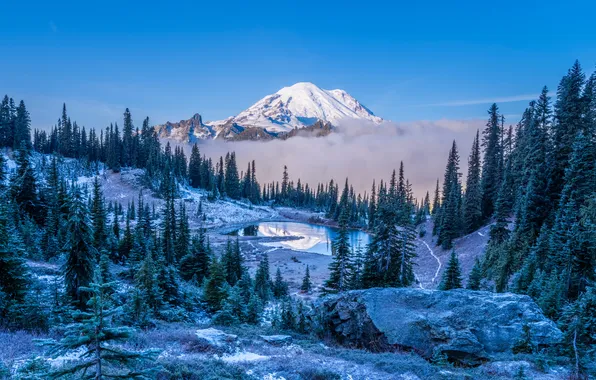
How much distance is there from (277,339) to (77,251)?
11953 millimetres

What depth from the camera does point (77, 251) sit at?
16.8 meters

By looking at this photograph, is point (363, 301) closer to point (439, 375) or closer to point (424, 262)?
point (439, 375)

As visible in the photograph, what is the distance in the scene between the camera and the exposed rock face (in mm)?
12547

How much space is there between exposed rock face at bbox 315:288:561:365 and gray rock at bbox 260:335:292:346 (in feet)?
10.3

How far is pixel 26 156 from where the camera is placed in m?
41.3

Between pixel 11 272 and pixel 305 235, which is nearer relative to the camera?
pixel 11 272

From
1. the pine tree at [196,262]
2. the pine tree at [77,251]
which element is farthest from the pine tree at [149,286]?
the pine tree at [196,262]

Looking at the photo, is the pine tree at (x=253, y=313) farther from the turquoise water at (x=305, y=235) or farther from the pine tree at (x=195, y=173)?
the pine tree at (x=195, y=173)

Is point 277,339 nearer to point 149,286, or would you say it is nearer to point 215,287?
point 149,286

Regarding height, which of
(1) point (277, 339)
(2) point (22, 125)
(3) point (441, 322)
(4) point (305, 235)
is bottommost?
(4) point (305, 235)

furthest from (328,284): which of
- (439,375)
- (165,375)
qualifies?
(165,375)

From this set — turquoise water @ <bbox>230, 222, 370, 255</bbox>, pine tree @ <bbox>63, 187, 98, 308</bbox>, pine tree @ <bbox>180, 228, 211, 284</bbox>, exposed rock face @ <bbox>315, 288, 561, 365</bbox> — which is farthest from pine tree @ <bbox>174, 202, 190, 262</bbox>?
turquoise water @ <bbox>230, 222, 370, 255</bbox>

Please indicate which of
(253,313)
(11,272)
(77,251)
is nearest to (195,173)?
(253,313)

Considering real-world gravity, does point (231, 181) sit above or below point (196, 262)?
above
